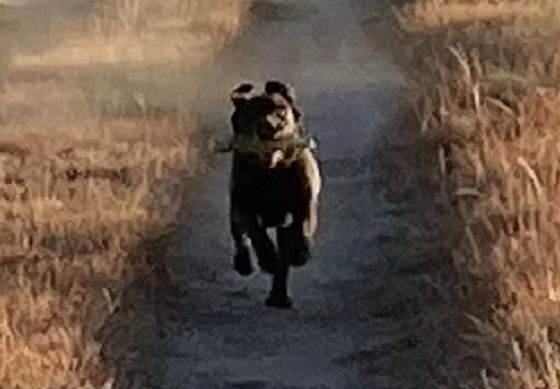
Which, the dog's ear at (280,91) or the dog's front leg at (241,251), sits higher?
the dog's ear at (280,91)

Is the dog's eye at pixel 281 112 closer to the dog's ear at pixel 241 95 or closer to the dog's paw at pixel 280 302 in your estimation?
the dog's ear at pixel 241 95

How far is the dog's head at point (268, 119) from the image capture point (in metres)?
11.5

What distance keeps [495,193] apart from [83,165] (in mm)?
3158

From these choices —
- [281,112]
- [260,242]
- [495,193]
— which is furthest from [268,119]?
[495,193]

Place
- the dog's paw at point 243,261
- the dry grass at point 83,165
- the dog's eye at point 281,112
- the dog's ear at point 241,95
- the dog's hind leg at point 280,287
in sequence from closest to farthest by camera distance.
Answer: the dry grass at point 83,165, the dog's eye at point 281,112, the dog's ear at point 241,95, the dog's hind leg at point 280,287, the dog's paw at point 243,261

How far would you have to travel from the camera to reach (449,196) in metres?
12.6

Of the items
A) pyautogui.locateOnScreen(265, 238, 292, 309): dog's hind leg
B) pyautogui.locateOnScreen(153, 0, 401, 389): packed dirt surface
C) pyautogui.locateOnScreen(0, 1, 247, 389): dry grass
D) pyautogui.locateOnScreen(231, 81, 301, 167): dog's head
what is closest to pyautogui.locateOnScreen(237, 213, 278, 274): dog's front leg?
pyautogui.locateOnScreen(265, 238, 292, 309): dog's hind leg

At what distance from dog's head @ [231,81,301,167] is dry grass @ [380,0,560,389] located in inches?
37.7

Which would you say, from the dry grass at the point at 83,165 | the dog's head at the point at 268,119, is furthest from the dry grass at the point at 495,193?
the dry grass at the point at 83,165

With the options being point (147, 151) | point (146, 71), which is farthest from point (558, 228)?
point (146, 71)

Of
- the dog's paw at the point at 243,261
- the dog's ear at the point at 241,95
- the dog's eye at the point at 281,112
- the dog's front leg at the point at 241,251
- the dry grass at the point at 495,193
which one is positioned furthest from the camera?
the dog's paw at the point at 243,261

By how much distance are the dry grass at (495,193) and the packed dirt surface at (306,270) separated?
0.40 meters

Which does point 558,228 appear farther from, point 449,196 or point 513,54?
point 513,54

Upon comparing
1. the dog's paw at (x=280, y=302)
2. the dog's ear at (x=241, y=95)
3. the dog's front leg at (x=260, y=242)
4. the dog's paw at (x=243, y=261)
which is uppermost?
the dog's ear at (x=241, y=95)
